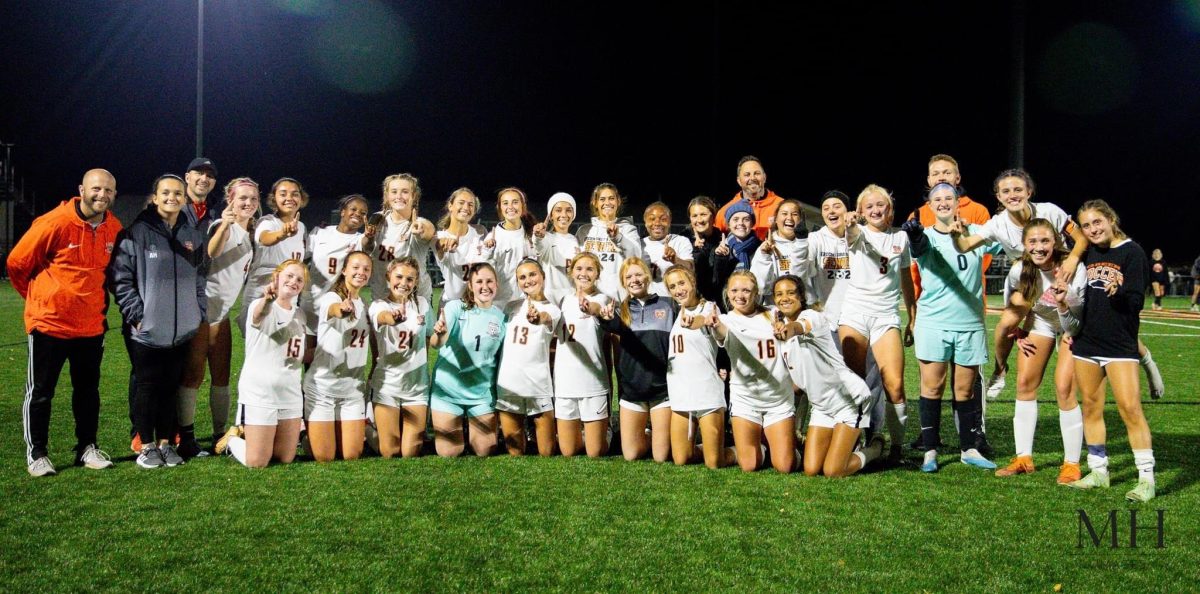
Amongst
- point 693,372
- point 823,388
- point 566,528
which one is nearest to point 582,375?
point 693,372

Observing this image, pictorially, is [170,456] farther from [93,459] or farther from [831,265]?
[831,265]

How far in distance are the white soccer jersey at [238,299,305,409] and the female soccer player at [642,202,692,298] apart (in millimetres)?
2328

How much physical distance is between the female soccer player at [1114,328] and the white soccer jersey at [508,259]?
341 centimetres

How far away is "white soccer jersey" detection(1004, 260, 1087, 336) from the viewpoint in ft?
15.0

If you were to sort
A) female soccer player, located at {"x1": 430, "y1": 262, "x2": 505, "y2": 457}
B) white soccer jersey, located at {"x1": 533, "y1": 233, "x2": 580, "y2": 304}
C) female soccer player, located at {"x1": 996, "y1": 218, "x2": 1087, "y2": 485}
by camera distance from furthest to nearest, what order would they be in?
white soccer jersey, located at {"x1": 533, "y1": 233, "x2": 580, "y2": 304}, female soccer player, located at {"x1": 430, "y1": 262, "x2": 505, "y2": 457}, female soccer player, located at {"x1": 996, "y1": 218, "x2": 1087, "y2": 485}

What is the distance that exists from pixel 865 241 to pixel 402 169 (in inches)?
1109

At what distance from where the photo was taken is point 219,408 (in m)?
5.73

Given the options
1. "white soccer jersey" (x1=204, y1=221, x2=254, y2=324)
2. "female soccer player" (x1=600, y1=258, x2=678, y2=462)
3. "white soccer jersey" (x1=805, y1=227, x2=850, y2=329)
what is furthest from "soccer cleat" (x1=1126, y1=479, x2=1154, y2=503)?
"white soccer jersey" (x1=204, y1=221, x2=254, y2=324)

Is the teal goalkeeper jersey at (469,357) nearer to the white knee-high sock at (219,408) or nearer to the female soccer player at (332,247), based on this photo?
the female soccer player at (332,247)

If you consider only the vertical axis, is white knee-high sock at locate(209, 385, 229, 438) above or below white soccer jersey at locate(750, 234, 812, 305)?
below

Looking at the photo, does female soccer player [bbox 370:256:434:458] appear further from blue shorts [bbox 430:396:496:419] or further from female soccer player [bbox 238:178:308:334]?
female soccer player [bbox 238:178:308:334]

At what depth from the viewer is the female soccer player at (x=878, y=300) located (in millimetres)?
5383

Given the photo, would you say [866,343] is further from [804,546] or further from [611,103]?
[611,103]

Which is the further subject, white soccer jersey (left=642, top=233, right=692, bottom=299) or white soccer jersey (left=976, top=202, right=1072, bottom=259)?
white soccer jersey (left=642, top=233, right=692, bottom=299)
